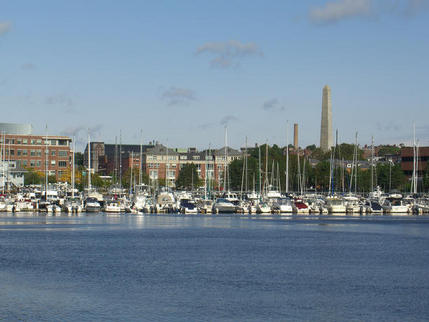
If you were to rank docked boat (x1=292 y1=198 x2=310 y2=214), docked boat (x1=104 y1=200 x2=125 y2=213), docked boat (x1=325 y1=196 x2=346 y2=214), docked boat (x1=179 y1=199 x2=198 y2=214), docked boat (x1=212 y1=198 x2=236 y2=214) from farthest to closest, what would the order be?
docked boat (x1=292 y1=198 x2=310 y2=214), docked boat (x1=212 y1=198 x2=236 y2=214), docked boat (x1=179 y1=199 x2=198 y2=214), docked boat (x1=325 y1=196 x2=346 y2=214), docked boat (x1=104 y1=200 x2=125 y2=213)

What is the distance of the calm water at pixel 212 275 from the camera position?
42.3m

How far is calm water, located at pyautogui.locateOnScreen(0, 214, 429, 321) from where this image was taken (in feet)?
139

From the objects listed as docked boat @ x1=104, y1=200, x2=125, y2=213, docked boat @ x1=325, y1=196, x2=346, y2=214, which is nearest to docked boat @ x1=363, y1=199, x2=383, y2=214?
docked boat @ x1=325, y1=196, x2=346, y2=214

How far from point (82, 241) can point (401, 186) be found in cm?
13015

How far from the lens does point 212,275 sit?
55.7 metres

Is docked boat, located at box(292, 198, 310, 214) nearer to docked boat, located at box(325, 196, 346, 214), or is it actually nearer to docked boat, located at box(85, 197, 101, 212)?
docked boat, located at box(325, 196, 346, 214)

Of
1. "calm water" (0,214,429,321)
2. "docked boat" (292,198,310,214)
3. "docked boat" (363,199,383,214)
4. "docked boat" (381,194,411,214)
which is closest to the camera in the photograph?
"calm water" (0,214,429,321)

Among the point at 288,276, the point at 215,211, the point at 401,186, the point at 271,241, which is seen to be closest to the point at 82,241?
the point at 271,241

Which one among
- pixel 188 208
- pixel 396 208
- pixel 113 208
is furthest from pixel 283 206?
pixel 113 208

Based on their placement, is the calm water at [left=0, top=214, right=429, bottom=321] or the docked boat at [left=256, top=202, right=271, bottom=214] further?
the docked boat at [left=256, top=202, right=271, bottom=214]

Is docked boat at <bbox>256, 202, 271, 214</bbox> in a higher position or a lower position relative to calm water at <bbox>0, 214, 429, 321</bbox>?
higher

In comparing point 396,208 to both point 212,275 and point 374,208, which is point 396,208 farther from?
point 212,275

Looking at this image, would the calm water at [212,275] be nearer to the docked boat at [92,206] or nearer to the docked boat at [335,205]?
the docked boat at [92,206]

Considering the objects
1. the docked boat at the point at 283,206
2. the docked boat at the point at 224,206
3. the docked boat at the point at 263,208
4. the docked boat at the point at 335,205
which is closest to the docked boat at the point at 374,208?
the docked boat at the point at 335,205
